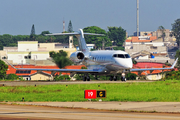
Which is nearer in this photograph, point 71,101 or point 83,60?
point 71,101

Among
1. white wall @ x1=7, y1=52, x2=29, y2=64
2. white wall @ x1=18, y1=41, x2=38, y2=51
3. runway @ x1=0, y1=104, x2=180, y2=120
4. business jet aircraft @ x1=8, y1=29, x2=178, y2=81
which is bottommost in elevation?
runway @ x1=0, y1=104, x2=180, y2=120

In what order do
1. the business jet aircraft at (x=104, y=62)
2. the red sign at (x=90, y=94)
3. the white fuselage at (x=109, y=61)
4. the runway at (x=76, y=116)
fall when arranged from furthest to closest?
the business jet aircraft at (x=104, y=62) < the white fuselage at (x=109, y=61) < the red sign at (x=90, y=94) < the runway at (x=76, y=116)

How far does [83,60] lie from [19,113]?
38461mm

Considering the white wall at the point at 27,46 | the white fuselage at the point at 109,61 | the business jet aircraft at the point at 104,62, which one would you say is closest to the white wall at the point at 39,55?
the white wall at the point at 27,46

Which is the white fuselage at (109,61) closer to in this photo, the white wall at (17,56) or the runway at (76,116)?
the runway at (76,116)

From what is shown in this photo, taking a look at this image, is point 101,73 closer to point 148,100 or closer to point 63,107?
point 148,100

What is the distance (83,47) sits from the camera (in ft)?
215

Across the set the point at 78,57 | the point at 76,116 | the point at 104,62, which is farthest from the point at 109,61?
the point at 76,116

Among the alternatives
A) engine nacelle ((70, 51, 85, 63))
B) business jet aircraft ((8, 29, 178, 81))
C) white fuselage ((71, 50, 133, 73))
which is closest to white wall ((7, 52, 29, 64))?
business jet aircraft ((8, 29, 178, 81))

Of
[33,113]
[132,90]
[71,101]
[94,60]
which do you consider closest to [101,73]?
[94,60]

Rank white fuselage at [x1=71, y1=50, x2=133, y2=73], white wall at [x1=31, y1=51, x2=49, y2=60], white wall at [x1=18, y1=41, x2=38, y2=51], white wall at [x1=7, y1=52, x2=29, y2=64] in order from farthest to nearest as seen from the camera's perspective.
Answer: white wall at [x1=18, y1=41, x2=38, y2=51] → white wall at [x1=31, y1=51, x2=49, y2=60] → white wall at [x1=7, y1=52, x2=29, y2=64] → white fuselage at [x1=71, y1=50, x2=133, y2=73]

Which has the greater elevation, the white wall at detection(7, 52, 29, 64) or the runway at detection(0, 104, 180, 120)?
the white wall at detection(7, 52, 29, 64)

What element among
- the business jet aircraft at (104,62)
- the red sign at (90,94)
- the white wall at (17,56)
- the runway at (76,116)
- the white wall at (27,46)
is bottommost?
the runway at (76,116)

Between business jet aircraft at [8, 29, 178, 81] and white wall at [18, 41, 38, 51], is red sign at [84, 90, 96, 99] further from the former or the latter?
white wall at [18, 41, 38, 51]
